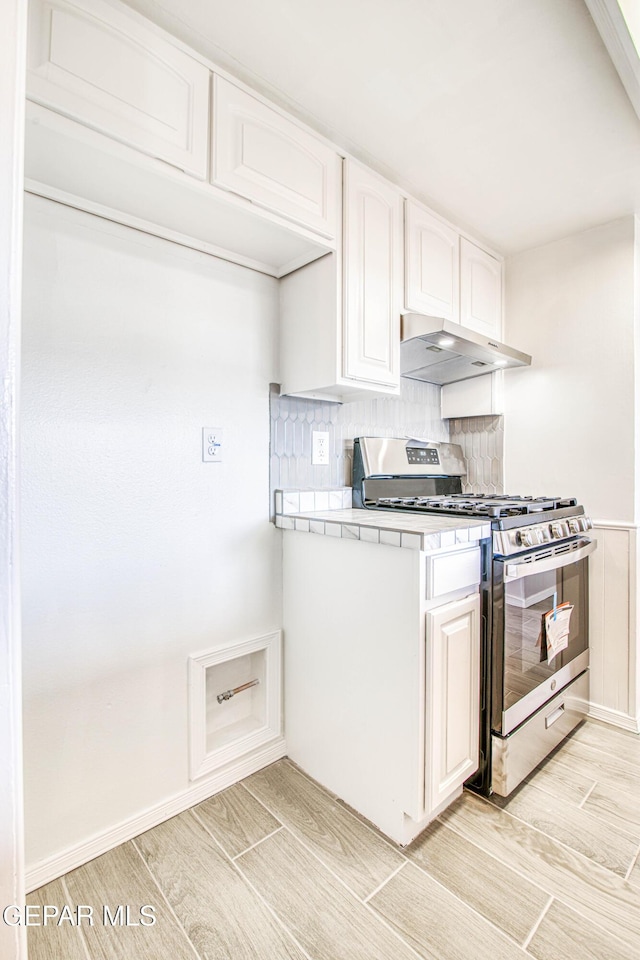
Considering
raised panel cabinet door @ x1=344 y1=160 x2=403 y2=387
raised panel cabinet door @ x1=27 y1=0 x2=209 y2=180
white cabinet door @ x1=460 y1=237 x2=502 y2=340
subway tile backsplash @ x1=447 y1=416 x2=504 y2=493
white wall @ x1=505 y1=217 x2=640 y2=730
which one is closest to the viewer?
raised panel cabinet door @ x1=27 y1=0 x2=209 y2=180

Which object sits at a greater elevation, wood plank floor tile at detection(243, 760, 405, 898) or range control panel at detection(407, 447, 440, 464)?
range control panel at detection(407, 447, 440, 464)

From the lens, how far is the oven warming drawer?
1526mm

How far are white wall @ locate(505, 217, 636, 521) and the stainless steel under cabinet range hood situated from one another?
0.16m

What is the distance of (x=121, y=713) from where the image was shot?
1.39 metres

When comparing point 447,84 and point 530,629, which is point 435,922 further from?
point 447,84

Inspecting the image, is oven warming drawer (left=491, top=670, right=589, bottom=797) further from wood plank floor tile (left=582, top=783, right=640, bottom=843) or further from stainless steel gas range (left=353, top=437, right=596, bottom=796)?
wood plank floor tile (left=582, top=783, right=640, bottom=843)

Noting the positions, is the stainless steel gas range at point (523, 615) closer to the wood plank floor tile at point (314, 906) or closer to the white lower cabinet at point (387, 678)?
the white lower cabinet at point (387, 678)

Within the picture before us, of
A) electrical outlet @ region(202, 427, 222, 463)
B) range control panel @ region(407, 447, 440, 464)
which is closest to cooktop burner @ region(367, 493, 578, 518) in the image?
range control panel @ region(407, 447, 440, 464)

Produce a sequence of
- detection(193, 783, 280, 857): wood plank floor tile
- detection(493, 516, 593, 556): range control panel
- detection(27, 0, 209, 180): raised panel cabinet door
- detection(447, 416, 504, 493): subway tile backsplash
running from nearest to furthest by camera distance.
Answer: detection(27, 0, 209, 180): raised panel cabinet door, detection(193, 783, 280, 857): wood plank floor tile, detection(493, 516, 593, 556): range control panel, detection(447, 416, 504, 493): subway tile backsplash

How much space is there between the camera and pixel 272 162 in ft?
4.55

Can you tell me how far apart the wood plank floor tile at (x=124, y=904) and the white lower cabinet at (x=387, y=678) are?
2.06 ft

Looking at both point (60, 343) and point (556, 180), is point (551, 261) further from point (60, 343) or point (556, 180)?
point (60, 343)

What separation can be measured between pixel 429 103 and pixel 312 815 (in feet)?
7.66

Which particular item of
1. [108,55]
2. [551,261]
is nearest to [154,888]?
[108,55]
